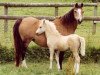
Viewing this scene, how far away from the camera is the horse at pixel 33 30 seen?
9.77m

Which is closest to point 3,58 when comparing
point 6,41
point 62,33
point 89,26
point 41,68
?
point 6,41

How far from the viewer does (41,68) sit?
10.1 meters

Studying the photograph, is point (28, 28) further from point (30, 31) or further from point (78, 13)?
point (78, 13)

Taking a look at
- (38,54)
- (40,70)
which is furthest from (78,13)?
(38,54)

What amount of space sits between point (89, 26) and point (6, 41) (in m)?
4.91

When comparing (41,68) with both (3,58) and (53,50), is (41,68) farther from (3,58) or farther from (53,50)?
(3,58)

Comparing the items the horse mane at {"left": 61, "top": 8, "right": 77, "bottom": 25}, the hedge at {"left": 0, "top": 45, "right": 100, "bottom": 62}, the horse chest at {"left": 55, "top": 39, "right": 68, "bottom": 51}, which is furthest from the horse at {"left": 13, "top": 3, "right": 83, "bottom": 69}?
the hedge at {"left": 0, "top": 45, "right": 100, "bottom": 62}

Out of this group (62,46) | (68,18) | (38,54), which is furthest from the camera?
(38,54)

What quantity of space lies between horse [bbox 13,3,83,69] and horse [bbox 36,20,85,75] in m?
0.19

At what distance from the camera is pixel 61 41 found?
9438 mm

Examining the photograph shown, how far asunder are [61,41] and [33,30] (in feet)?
2.81

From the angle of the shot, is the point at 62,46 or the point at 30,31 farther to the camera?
the point at 30,31

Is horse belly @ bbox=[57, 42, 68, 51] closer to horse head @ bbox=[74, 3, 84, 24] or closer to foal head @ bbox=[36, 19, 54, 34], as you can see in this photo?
foal head @ bbox=[36, 19, 54, 34]

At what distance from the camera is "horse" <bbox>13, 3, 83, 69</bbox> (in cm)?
977
